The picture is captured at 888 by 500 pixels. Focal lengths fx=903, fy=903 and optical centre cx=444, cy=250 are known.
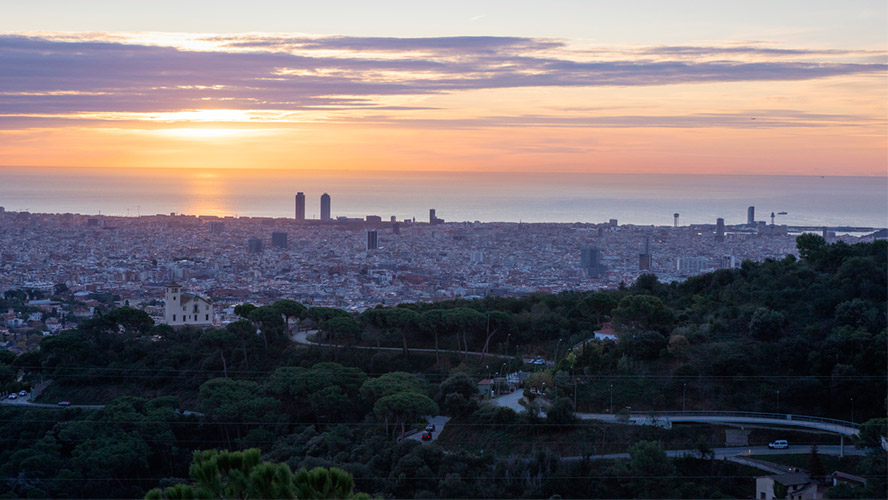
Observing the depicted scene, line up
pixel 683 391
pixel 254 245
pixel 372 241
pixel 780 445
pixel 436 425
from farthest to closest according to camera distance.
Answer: pixel 372 241, pixel 254 245, pixel 436 425, pixel 683 391, pixel 780 445

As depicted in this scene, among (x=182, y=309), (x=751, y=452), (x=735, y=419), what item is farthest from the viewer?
(x=182, y=309)

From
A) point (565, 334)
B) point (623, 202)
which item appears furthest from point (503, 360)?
point (623, 202)

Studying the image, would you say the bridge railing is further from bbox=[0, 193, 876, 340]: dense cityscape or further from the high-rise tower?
the high-rise tower

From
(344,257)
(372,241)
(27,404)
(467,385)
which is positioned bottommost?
(27,404)

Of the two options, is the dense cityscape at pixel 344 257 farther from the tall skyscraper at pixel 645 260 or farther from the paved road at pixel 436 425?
the paved road at pixel 436 425

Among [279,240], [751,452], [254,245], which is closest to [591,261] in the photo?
[254,245]

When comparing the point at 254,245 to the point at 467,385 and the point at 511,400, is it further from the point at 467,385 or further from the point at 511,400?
the point at 511,400
